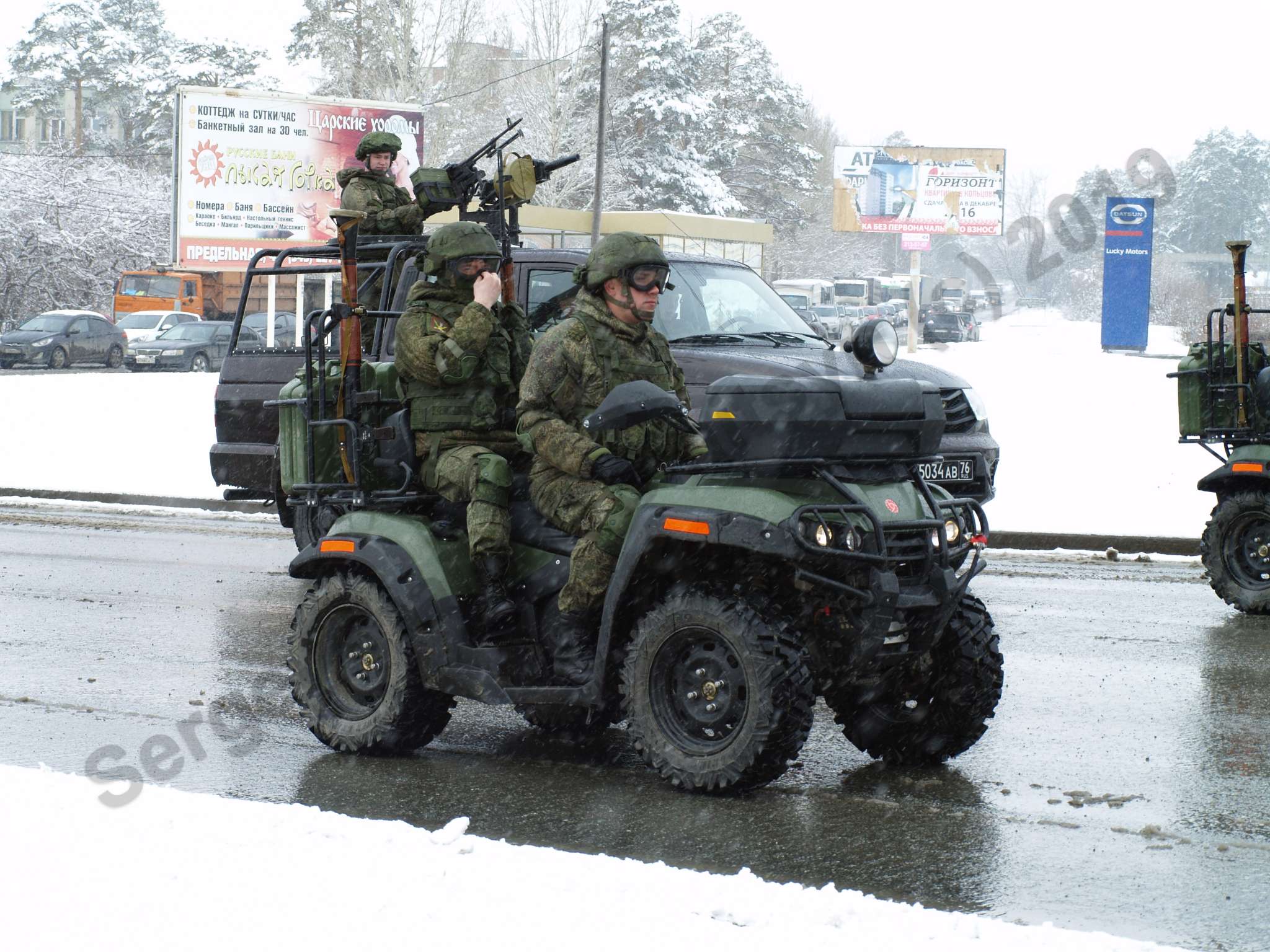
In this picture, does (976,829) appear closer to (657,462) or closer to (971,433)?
(657,462)

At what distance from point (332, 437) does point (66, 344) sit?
3950cm

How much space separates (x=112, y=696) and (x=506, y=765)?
2275 mm

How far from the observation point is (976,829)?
Answer: 5.36 meters

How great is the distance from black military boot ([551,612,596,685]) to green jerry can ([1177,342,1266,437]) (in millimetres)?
5701

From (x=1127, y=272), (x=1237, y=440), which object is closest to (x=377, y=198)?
(x=1237, y=440)

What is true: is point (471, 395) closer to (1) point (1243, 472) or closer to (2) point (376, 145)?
(2) point (376, 145)

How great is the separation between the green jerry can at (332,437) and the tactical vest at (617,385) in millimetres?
994

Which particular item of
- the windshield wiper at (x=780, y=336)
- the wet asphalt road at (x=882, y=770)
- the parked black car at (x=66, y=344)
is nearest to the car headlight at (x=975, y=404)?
the windshield wiper at (x=780, y=336)

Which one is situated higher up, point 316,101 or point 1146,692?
point 316,101

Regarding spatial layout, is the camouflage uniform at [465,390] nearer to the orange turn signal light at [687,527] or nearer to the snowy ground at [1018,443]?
the orange turn signal light at [687,527]

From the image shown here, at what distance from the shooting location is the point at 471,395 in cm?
666

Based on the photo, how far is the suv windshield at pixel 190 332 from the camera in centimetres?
4288

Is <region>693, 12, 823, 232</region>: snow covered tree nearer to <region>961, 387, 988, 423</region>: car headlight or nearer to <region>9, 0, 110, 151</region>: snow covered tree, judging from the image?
<region>9, 0, 110, 151</region>: snow covered tree

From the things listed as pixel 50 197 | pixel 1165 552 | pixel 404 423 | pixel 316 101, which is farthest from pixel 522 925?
pixel 50 197
